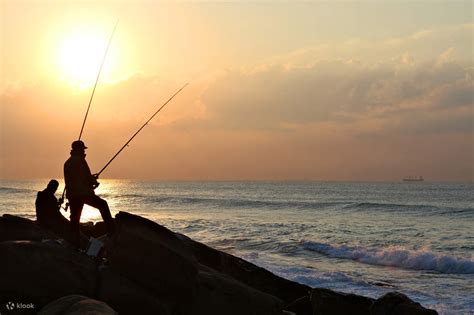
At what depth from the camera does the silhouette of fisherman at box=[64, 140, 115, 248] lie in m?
8.85

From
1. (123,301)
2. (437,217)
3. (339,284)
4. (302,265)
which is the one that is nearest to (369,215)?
(437,217)

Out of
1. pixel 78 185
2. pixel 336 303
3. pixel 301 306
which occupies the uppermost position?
pixel 78 185

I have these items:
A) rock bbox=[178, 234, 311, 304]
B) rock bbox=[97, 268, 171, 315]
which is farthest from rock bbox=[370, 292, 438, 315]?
rock bbox=[97, 268, 171, 315]

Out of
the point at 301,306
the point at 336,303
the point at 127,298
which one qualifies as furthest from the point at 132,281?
the point at 301,306

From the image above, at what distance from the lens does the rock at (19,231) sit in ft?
30.8

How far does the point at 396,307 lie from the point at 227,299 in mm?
2692

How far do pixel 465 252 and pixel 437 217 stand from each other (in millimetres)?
20633

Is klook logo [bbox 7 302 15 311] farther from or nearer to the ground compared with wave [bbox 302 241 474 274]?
farther from the ground

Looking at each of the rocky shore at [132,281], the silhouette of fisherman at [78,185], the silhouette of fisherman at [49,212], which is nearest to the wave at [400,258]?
the rocky shore at [132,281]

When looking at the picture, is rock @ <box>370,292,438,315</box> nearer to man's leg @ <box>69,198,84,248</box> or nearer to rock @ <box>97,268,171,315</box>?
rock @ <box>97,268,171,315</box>

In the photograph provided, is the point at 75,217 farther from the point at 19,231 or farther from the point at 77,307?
the point at 77,307

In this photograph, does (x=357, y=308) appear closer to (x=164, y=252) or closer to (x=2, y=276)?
(x=164, y=252)

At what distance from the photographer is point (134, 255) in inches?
309

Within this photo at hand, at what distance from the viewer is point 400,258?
67.1ft
